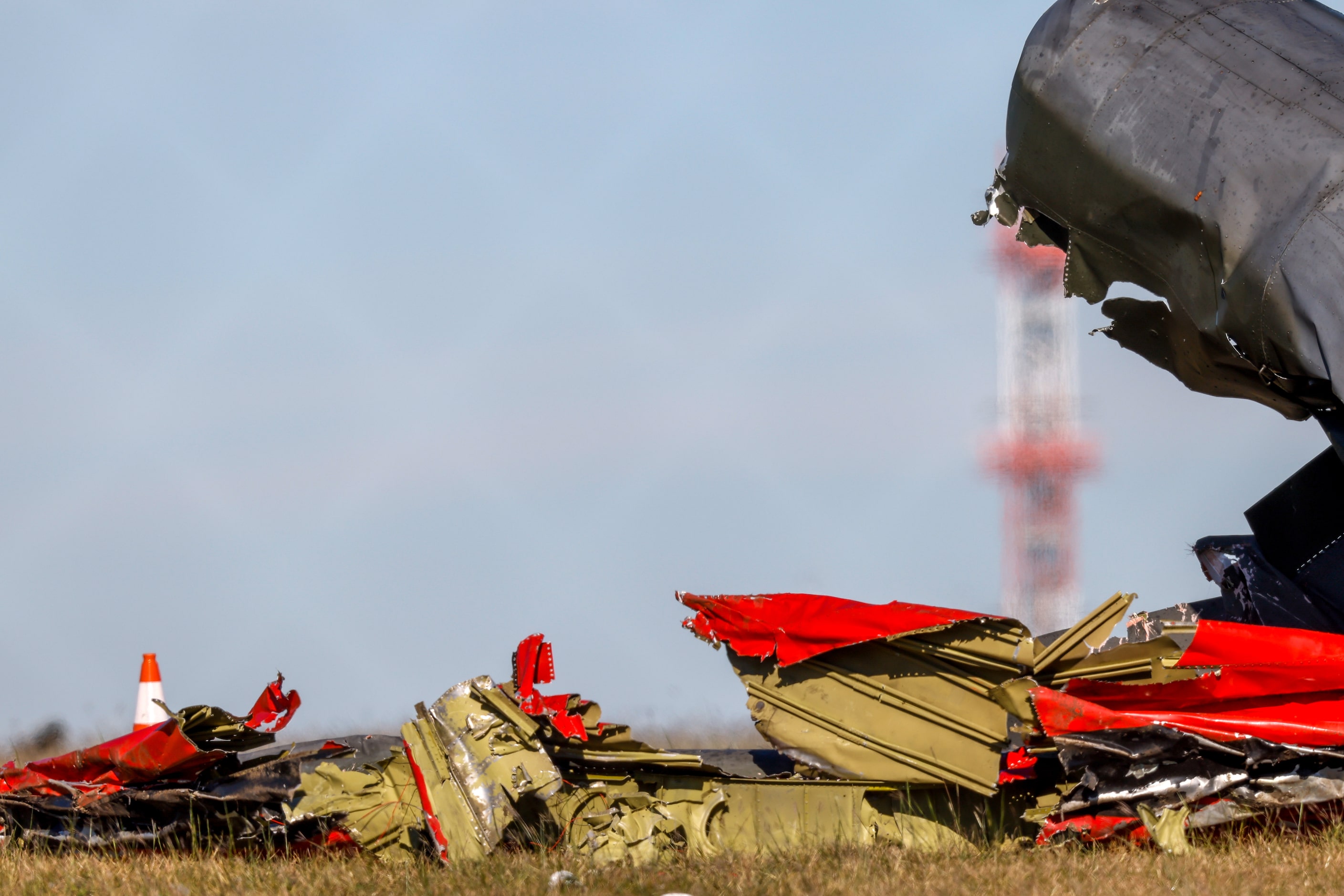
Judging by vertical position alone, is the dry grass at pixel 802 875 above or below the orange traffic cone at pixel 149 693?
below

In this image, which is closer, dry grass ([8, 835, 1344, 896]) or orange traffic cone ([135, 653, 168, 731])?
dry grass ([8, 835, 1344, 896])

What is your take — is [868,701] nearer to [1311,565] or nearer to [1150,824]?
[1150,824]

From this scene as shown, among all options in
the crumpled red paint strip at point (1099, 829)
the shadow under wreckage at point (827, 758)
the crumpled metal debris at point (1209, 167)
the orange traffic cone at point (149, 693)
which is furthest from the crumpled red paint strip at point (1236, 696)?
the orange traffic cone at point (149, 693)

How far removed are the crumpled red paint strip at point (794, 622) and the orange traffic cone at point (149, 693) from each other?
4.45 meters

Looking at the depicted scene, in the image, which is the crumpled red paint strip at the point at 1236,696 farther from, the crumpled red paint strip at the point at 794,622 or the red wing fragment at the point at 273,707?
the red wing fragment at the point at 273,707

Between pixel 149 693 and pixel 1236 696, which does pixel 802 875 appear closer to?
pixel 1236 696

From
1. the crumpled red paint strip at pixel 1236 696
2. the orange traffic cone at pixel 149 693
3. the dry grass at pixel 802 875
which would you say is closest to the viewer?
the dry grass at pixel 802 875

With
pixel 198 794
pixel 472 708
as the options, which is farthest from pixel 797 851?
pixel 198 794

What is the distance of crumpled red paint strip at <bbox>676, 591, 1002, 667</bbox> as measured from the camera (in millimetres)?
4969

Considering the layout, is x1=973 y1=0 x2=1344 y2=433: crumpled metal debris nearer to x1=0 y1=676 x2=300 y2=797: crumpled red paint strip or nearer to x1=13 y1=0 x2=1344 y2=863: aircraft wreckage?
x1=13 y1=0 x2=1344 y2=863: aircraft wreckage

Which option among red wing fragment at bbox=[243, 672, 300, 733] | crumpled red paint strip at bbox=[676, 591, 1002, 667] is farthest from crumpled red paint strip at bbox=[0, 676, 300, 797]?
crumpled red paint strip at bbox=[676, 591, 1002, 667]

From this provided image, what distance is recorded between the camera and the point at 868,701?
5.12 meters

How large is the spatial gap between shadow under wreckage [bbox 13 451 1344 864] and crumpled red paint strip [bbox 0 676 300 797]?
0.01 m

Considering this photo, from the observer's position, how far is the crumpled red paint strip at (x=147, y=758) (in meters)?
5.26
